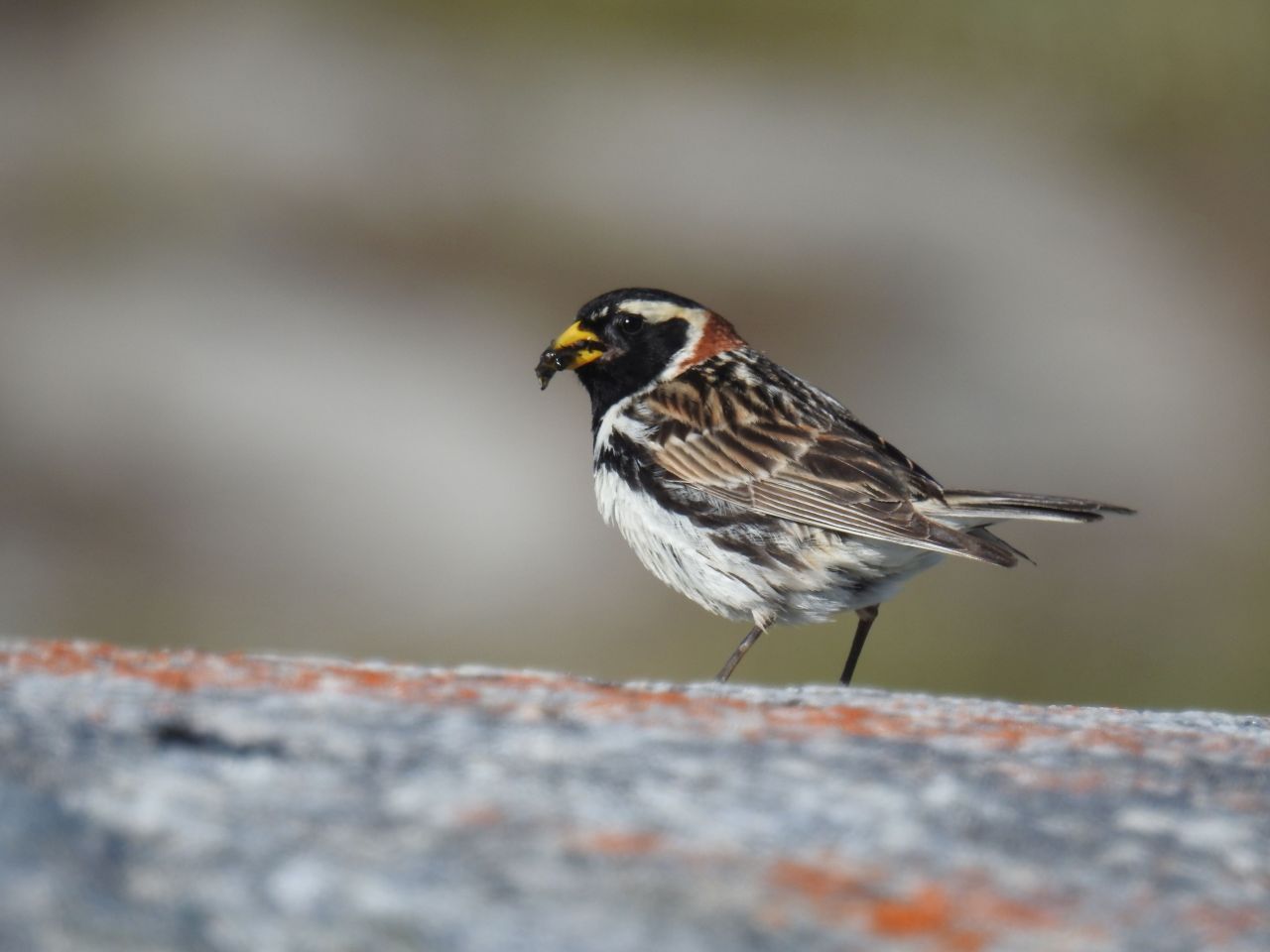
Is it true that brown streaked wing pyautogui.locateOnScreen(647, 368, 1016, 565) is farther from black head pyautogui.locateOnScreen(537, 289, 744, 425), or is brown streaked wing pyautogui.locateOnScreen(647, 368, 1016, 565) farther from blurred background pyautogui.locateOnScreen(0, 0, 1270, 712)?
blurred background pyautogui.locateOnScreen(0, 0, 1270, 712)

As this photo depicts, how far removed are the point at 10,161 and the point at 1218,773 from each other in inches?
722

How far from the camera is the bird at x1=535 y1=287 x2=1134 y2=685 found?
7.23 m

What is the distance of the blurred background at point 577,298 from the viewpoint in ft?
55.9

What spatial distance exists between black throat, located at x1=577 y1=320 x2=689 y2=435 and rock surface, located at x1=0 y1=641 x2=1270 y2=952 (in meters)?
4.51

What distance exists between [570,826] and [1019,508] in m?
4.31

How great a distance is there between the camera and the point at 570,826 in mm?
3076

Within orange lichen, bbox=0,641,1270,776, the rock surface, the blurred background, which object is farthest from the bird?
the blurred background

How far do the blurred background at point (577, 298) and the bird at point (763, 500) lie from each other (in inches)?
278

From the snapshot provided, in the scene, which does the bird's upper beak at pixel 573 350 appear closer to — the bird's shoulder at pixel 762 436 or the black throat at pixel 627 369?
the black throat at pixel 627 369

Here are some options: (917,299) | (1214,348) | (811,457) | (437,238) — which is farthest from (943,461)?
(811,457)

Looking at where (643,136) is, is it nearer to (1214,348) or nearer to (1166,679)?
(1214,348)

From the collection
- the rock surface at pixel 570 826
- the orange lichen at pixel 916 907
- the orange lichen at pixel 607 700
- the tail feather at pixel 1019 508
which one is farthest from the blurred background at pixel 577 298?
the orange lichen at pixel 916 907

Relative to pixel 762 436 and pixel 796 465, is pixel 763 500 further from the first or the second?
pixel 762 436

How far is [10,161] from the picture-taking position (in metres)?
19.7
